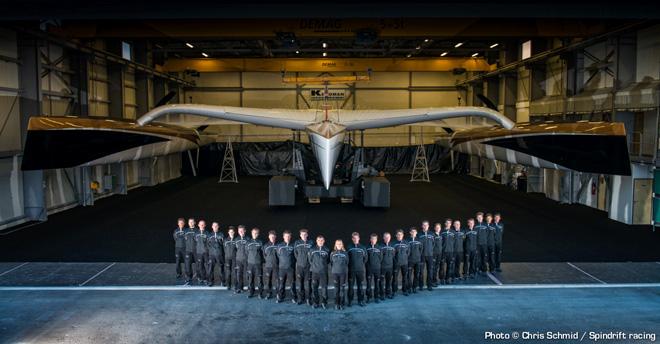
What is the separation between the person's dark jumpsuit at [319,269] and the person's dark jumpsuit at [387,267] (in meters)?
1.01

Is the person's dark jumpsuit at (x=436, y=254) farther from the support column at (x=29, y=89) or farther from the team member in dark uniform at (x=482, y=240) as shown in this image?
the support column at (x=29, y=89)

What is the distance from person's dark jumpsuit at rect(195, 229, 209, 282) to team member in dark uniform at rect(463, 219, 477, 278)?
200 inches

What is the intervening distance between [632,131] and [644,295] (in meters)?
9.64

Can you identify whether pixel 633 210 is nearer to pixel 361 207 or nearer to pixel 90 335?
pixel 361 207

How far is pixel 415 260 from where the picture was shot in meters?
9.70

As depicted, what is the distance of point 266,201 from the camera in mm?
21719

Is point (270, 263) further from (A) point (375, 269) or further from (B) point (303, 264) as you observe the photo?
(A) point (375, 269)

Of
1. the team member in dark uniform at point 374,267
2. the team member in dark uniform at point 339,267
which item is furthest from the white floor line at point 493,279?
the team member in dark uniform at point 339,267

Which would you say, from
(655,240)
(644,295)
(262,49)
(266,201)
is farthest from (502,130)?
(262,49)

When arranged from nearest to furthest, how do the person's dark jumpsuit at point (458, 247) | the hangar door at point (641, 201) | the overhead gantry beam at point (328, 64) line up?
the person's dark jumpsuit at point (458, 247) → the hangar door at point (641, 201) → the overhead gantry beam at point (328, 64)

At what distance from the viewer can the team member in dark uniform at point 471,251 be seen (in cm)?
1043

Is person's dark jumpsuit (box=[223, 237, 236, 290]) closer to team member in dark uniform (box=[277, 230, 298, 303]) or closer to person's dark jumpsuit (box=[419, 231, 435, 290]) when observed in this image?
team member in dark uniform (box=[277, 230, 298, 303])

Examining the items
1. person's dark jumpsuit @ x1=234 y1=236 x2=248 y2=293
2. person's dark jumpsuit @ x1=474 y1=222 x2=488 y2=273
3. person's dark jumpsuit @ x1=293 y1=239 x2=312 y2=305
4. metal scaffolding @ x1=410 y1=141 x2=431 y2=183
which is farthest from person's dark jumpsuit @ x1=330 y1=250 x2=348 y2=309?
metal scaffolding @ x1=410 y1=141 x2=431 y2=183

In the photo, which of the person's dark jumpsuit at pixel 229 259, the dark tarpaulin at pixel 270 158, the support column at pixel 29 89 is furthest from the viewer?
the dark tarpaulin at pixel 270 158
